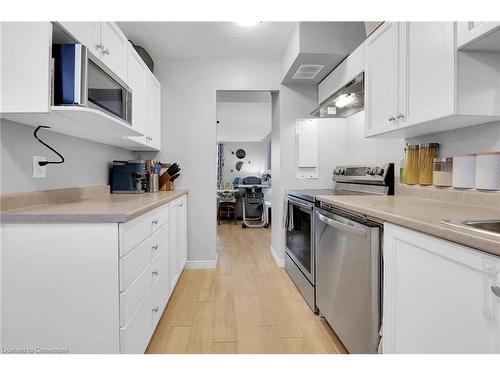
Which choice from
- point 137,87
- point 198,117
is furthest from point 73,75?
point 198,117

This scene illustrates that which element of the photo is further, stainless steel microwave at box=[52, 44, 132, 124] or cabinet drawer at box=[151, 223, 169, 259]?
cabinet drawer at box=[151, 223, 169, 259]

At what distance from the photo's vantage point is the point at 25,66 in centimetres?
115

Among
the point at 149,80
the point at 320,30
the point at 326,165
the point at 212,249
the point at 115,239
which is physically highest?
the point at 320,30

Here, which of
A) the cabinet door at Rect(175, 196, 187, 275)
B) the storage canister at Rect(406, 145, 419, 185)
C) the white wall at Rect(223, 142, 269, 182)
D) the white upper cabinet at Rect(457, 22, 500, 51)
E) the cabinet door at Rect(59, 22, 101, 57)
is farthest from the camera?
the white wall at Rect(223, 142, 269, 182)

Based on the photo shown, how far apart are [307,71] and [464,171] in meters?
1.73

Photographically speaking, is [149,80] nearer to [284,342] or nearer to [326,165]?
[326,165]

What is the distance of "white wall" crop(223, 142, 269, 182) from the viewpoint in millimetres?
9344

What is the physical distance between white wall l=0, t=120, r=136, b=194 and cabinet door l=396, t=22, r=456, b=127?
2.05 meters

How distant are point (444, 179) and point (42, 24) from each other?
7.04ft

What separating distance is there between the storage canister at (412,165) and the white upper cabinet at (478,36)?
74 cm

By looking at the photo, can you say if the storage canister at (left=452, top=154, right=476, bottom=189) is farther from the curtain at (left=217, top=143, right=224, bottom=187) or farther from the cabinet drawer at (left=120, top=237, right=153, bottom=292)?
the curtain at (left=217, top=143, right=224, bottom=187)

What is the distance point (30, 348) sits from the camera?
1.11m

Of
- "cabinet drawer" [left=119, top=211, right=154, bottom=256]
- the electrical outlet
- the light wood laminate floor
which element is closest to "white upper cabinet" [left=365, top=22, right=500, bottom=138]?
the light wood laminate floor

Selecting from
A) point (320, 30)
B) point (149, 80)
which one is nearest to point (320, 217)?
point (320, 30)
